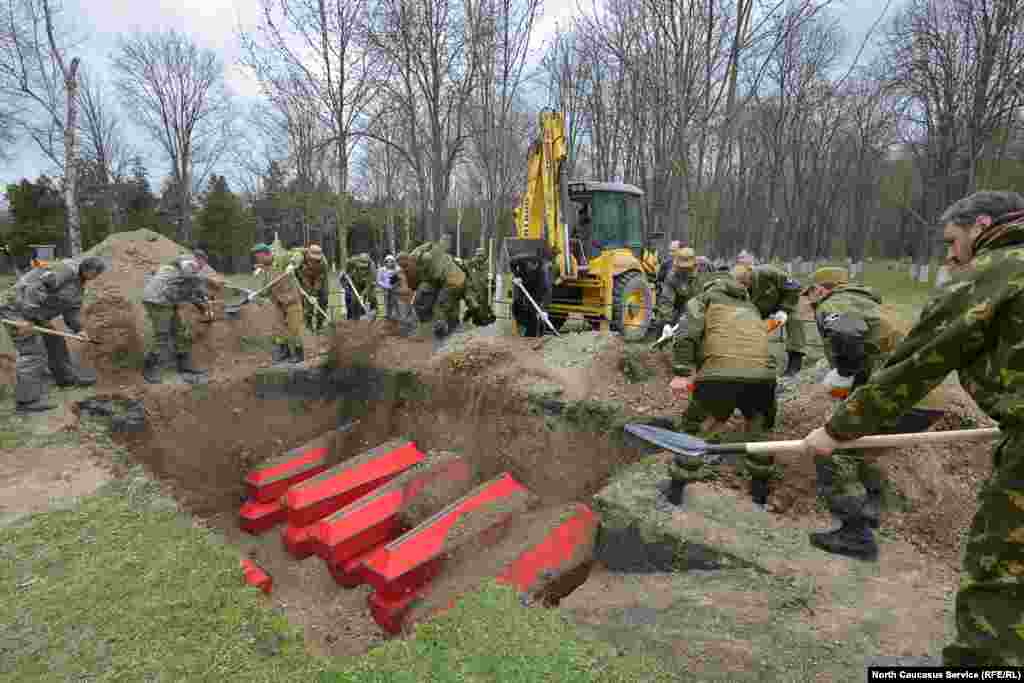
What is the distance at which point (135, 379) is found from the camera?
19.7ft

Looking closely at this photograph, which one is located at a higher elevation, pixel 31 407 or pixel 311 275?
pixel 311 275

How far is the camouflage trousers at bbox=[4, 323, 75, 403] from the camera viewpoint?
16.6 ft

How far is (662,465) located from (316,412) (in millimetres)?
4643

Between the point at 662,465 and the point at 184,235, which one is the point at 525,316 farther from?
the point at 184,235

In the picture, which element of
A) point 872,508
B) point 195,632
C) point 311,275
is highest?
point 311,275

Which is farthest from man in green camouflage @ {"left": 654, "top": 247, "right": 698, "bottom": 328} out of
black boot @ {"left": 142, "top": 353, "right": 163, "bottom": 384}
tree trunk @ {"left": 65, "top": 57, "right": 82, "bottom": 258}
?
tree trunk @ {"left": 65, "top": 57, "right": 82, "bottom": 258}

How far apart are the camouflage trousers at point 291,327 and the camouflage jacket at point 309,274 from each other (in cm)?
132

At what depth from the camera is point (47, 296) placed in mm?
5406

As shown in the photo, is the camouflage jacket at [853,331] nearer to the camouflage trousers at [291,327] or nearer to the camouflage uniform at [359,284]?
the camouflage trousers at [291,327]

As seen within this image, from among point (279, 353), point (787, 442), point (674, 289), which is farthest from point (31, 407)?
point (674, 289)

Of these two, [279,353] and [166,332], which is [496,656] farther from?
[279,353]

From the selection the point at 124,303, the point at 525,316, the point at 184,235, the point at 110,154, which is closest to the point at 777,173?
the point at 525,316

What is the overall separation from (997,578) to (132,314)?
25.8ft

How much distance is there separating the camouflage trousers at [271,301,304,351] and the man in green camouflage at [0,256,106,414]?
214 cm
